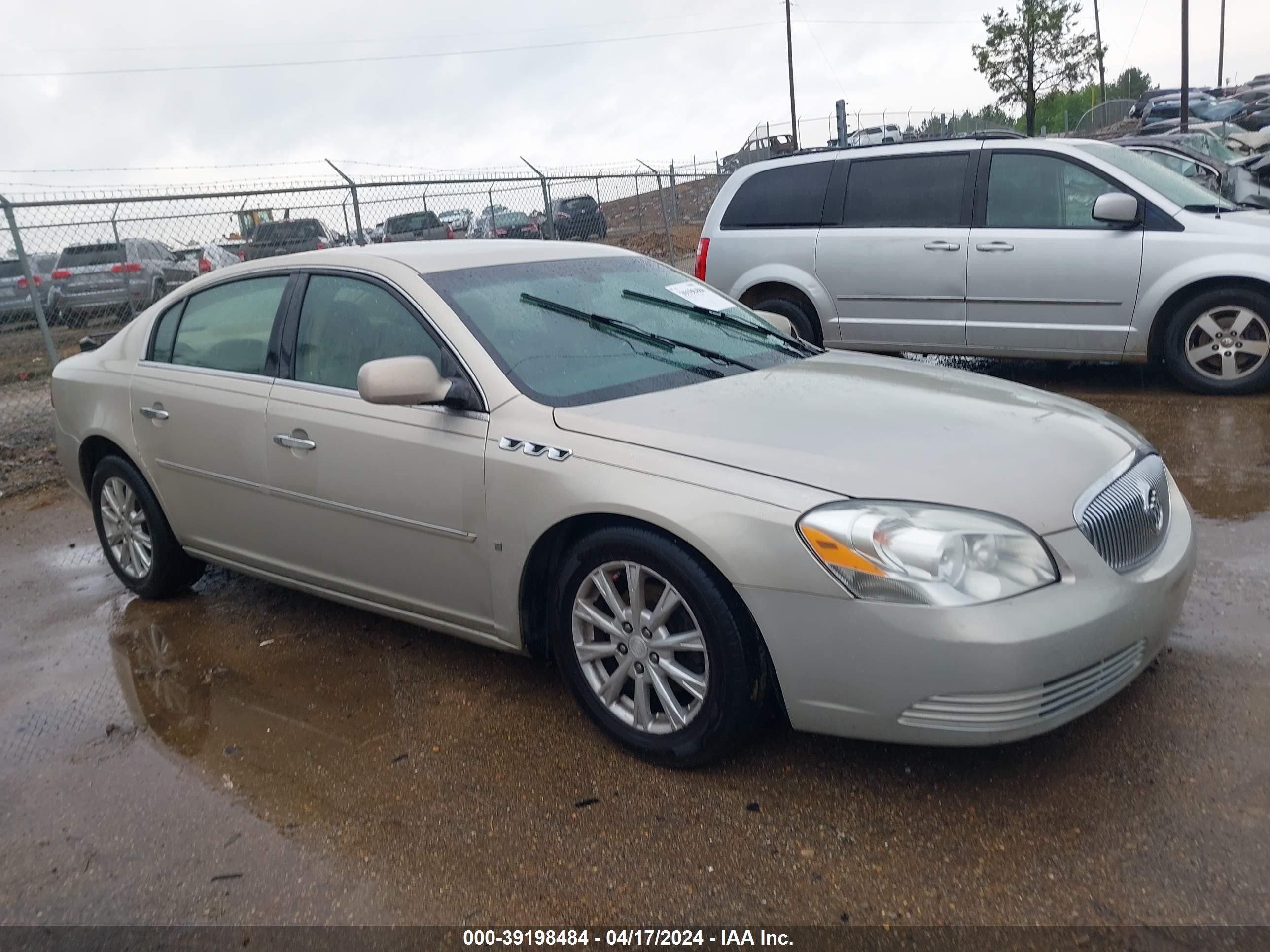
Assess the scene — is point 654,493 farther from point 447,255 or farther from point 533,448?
point 447,255

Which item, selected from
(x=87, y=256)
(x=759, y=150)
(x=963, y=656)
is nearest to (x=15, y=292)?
(x=87, y=256)

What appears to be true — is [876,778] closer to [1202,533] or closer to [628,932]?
[628,932]

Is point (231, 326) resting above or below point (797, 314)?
above

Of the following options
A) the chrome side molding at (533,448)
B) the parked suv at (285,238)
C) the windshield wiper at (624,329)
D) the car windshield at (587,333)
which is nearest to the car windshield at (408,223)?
the parked suv at (285,238)

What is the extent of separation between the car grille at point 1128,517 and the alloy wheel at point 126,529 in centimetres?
394

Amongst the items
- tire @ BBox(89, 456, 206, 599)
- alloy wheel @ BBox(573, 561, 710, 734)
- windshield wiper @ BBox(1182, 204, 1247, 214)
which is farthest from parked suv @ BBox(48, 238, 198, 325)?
windshield wiper @ BBox(1182, 204, 1247, 214)

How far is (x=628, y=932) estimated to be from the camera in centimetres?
254

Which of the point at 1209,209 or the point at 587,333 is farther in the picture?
the point at 1209,209

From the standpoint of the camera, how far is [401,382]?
11.0ft

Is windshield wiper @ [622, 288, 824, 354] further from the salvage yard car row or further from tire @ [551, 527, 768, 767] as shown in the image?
tire @ [551, 527, 768, 767]

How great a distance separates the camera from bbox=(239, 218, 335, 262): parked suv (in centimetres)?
1077

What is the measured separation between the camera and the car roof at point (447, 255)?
4043mm

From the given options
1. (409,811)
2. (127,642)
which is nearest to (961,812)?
(409,811)

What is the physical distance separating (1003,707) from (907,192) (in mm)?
5988
